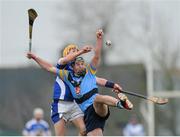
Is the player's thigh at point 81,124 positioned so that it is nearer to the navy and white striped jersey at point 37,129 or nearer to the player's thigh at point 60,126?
the player's thigh at point 60,126

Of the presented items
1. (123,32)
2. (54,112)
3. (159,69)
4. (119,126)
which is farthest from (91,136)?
(123,32)

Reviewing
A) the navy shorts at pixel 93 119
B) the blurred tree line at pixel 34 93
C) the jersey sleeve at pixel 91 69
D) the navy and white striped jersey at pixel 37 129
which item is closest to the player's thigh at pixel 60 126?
the navy shorts at pixel 93 119

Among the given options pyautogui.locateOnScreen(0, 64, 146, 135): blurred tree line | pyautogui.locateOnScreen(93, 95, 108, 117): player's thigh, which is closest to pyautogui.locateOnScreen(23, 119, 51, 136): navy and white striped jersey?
pyautogui.locateOnScreen(0, 64, 146, 135): blurred tree line

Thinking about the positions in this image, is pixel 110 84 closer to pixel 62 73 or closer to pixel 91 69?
pixel 91 69

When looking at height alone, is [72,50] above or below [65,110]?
above

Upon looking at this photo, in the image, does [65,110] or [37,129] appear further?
[37,129]

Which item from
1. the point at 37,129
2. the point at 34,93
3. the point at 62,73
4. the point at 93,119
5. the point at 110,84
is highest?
the point at 62,73

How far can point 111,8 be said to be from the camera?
109 ft

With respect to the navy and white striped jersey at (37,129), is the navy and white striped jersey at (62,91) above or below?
above

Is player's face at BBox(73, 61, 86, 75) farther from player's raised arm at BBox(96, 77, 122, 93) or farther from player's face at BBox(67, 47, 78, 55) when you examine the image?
player's raised arm at BBox(96, 77, 122, 93)

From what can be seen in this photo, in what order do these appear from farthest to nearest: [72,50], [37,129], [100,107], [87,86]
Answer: [37,129] < [72,50] < [87,86] < [100,107]

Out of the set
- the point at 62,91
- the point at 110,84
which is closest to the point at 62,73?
the point at 62,91

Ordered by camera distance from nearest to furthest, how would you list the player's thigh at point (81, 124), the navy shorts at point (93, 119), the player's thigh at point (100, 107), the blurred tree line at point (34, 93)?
the player's thigh at point (100, 107) → the navy shorts at point (93, 119) → the player's thigh at point (81, 124) → the blurred tree line at point (34, 93)

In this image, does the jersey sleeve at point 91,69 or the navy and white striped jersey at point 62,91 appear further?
the navy and white striped jersey at point 62,91
